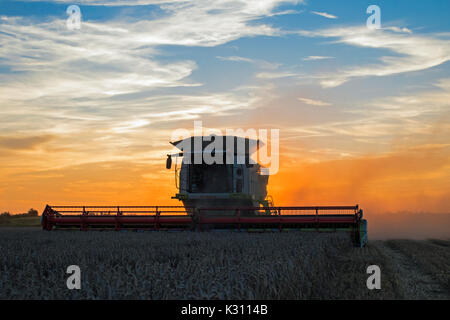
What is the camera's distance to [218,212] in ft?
68.5

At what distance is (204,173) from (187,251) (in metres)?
11.7

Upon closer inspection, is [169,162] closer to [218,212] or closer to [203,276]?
[218,212]

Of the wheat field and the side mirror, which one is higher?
the side mirror

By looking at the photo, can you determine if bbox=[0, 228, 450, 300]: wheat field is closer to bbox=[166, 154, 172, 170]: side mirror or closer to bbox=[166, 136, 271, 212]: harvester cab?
bbox=[166, 154, 172, 170]: side mirror

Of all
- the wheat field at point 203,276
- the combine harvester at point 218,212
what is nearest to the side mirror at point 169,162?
the combine harvester at point 218,212

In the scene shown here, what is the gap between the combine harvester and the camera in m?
17.4

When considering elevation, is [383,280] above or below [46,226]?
below

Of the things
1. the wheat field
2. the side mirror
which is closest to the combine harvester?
the side mirror

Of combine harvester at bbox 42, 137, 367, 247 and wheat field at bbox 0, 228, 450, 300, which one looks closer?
wheat field at bbox 0, 228, 450, 300

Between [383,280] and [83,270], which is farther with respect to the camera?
[383,280]

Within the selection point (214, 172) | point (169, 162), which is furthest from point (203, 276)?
point (214, 172)

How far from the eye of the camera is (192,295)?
4.98 metres
